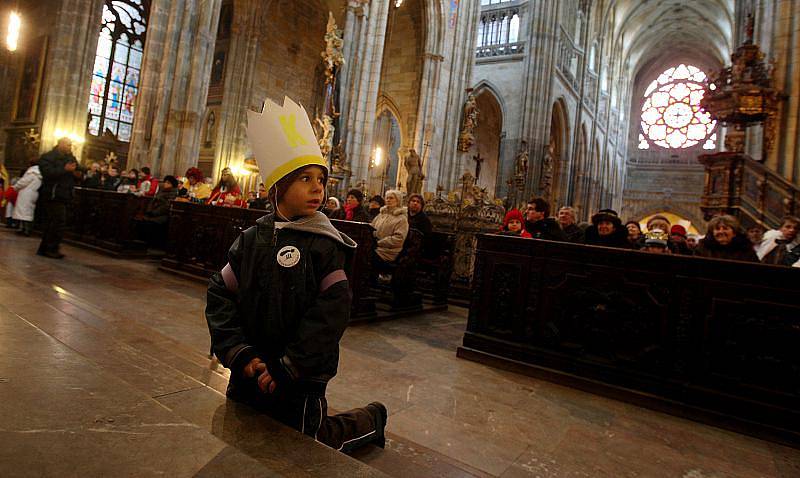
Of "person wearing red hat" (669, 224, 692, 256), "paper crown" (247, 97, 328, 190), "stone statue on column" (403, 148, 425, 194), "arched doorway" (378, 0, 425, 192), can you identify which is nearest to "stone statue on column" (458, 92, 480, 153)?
"arched doorway" (378, 0, 425, 192)

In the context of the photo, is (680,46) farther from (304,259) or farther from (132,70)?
(304,259)

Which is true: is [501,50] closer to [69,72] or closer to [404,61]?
[404,61]

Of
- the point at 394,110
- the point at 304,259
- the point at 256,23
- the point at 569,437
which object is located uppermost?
the point at 256,23

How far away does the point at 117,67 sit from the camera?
1855cm

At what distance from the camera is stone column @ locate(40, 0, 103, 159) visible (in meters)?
12.2

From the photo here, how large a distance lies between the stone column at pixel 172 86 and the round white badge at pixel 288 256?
11.3 m

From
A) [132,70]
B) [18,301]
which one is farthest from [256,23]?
[18,301]

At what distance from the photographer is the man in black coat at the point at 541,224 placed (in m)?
5.02

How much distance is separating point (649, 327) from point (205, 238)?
5.78 metres

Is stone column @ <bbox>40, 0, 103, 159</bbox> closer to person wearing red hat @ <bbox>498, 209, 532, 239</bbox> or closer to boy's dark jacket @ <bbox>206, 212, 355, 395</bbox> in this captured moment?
person wearing red hat @ <bbox>498, 209, 532, 239</bbox>

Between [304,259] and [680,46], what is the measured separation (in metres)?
42.1

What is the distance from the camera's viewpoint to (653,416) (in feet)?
10.5

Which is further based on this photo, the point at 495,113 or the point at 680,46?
the point at 680,46

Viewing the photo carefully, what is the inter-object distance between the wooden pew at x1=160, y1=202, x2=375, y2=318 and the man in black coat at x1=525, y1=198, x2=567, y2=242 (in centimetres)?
188
